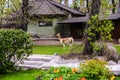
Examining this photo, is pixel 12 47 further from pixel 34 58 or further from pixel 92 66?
pixel 92 66

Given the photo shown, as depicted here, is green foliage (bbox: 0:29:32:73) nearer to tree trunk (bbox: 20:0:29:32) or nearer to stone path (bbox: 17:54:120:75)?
stone path (bbox: 17:54:120:75)

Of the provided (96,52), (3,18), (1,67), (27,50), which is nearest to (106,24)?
(96,52)

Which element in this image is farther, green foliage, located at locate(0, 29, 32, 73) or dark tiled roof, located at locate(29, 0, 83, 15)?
dark tiled roof, located at locate(29, 0, 83, 15)

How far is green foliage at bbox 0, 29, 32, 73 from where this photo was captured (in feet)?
35.1

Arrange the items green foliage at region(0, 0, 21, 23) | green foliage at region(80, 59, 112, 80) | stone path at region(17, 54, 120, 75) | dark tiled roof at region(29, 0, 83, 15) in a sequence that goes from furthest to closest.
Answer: dark tiled roof at region(29, 0, 83, 15) → green foliage at region(0, 0, 21, 23) → stone path at region(17, 54, 120, 75) → green foliage at region(80, 59, 112, 80)

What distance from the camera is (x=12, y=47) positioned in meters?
10.9

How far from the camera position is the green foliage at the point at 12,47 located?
35.1 ft

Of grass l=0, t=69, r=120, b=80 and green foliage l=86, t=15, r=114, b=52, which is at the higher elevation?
green foliage l=86, t=15, r=114, b=52

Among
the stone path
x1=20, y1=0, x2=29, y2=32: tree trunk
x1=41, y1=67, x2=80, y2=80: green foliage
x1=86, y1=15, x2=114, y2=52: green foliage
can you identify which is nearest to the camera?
x1=41, y1=67, x2=80, y2=80: green foliage

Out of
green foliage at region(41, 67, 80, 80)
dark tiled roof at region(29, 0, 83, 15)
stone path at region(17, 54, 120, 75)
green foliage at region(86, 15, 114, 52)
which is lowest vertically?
stone path at region(17, 54, 120, 75)

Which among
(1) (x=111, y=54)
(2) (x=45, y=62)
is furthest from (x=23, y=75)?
(1) (x=111, y=54)

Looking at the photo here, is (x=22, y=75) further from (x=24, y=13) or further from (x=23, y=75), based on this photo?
(x=24, y=13)

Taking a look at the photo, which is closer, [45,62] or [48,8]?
[45,62]

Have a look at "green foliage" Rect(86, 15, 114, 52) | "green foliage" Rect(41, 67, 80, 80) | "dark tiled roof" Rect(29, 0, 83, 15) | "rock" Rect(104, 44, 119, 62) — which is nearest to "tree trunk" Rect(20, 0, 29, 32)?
"dark tiled roof" Rect(29, 0, 83, 15)
